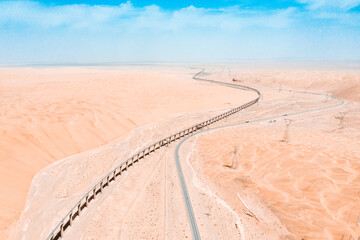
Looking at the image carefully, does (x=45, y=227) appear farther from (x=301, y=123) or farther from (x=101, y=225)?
(x=301, y=123)

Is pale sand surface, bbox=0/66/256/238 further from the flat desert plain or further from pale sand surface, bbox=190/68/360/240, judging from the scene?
pale sand surface, bbox=190/68/360/240

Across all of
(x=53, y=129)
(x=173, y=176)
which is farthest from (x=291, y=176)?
(x=53, y=129)

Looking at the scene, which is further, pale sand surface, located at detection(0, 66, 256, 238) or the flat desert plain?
pale sand surface, located at detection(0, 66, 256, 238)

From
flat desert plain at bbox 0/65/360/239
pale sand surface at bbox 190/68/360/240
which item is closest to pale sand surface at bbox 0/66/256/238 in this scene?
flat desert plain at bbox 0/65/360/239

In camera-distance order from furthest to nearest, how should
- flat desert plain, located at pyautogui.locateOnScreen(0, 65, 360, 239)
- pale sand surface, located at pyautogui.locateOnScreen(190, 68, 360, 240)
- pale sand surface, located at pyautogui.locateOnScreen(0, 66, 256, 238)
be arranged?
pale sand surface, located at pyautogui.locateOnScreen(0, 66, 256, 238), pale sand surface, located at pyautogui.locateOnScreen(190, 68, 360, 240), flat desert plain, located at pyautogui.locateOnScreen(0, 65, 360, 239)

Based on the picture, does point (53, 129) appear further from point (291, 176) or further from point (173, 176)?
point (291, 176)

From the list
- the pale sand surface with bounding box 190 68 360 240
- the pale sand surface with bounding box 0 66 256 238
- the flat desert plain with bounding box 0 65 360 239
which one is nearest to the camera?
the flat desert plain with bounding box 0 65 360 239

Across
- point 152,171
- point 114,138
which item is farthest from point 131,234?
point 114,138

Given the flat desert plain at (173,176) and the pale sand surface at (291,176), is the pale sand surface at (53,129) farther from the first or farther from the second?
the pale sand surface at (291,176)
